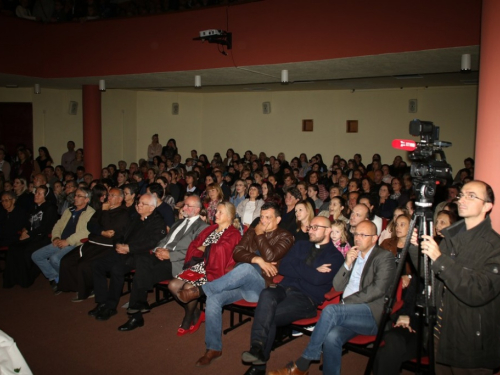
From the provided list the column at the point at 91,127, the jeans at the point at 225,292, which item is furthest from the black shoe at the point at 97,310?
the column at the point at 91,127

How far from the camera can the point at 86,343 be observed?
13.8ft

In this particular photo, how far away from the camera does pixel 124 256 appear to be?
498cm

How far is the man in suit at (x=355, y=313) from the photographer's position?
10.7ft

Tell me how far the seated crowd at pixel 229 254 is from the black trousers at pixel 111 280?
10 millimetres

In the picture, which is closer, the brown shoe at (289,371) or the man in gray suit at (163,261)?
the brown shoe at (289,371)

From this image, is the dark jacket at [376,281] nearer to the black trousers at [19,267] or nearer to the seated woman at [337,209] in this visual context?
the seated woman at [337,209]

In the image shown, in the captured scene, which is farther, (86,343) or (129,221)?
(129,221)

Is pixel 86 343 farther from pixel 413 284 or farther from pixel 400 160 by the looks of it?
pixel 400 160

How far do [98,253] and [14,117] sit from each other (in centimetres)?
899

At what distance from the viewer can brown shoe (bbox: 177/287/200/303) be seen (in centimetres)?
414

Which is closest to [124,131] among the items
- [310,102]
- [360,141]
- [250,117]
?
[250,117]

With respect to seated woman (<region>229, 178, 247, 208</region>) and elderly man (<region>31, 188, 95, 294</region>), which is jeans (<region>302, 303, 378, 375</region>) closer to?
elderly man (<region>31, 188, 95, 294</region>)

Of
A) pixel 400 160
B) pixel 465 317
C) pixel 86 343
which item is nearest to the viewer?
pixel 465 317

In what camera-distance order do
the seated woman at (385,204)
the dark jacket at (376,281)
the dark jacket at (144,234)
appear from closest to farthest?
the dark jacket at (376,281), the dark jacket at (144,234), the seated woman at (385,204)
